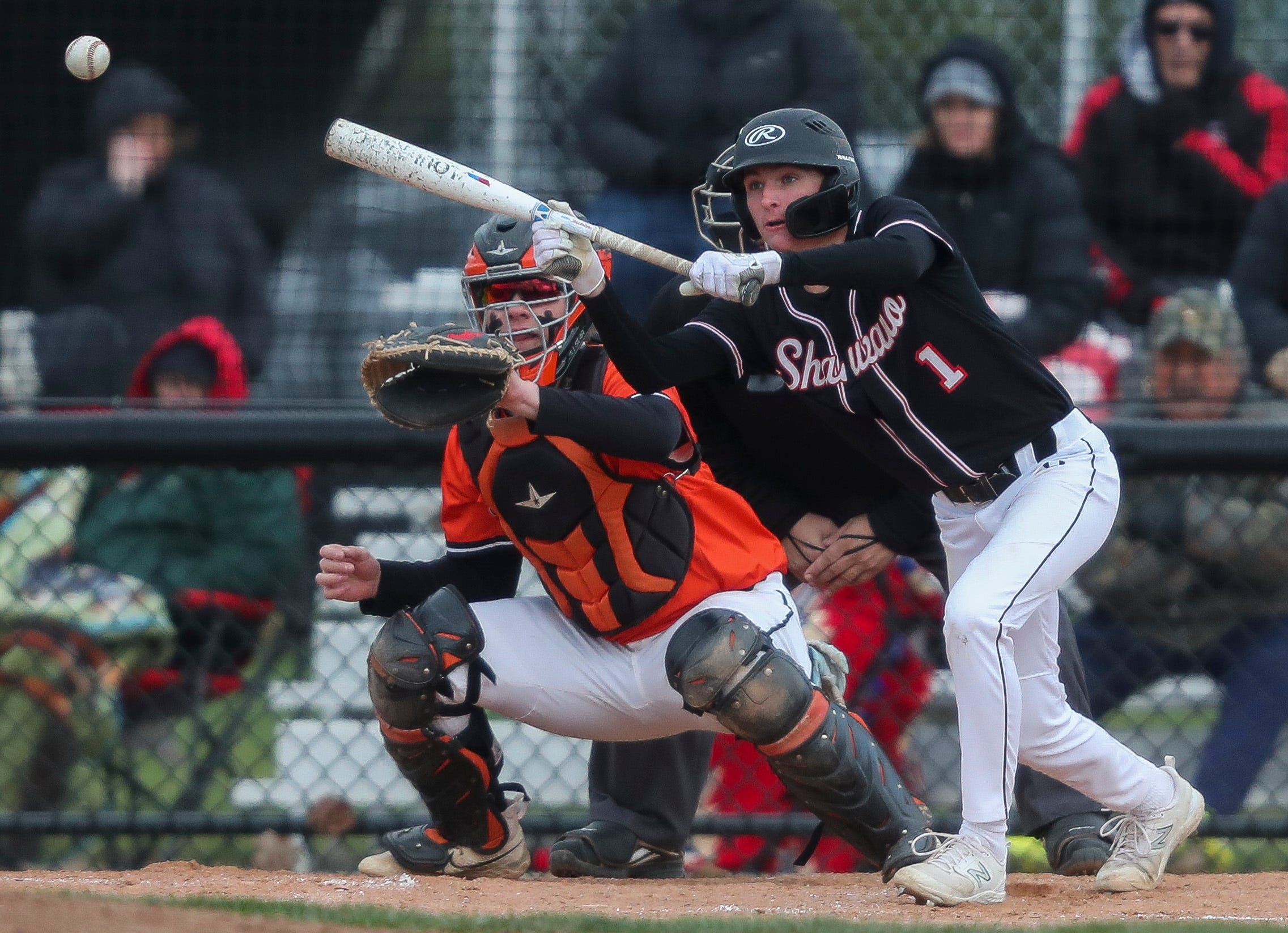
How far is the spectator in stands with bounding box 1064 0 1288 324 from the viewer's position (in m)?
5.07

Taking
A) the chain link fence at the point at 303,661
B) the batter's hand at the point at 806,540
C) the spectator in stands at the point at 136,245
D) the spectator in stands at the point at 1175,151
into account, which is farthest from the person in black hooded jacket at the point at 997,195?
the spectator in stands at the point at 136,245

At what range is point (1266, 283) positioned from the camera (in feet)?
15.8

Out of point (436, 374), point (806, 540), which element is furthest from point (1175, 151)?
point (436, 374)

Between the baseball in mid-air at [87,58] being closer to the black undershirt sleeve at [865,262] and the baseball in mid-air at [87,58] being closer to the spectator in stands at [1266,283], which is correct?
the black undershirt sleeve at [865,262]

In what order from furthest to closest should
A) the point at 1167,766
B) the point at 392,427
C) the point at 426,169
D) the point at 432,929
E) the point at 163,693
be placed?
the point at 163,693 → the point at 392,427 → the point at 1167,766 → the point at 426,169 → the point at 432,929

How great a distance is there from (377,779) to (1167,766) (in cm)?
235

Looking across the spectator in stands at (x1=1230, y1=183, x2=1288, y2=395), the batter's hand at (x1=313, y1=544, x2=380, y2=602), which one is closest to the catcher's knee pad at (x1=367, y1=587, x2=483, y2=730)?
the batter's hand at (x1=313, y1=544, x2=380, y2=602)

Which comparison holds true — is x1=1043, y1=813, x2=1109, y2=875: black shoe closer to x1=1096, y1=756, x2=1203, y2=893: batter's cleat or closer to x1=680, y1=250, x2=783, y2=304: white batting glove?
x1=1096, y1=756, x2=1203, y2=893: batter's cleat

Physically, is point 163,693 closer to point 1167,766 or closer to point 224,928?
point 224,928

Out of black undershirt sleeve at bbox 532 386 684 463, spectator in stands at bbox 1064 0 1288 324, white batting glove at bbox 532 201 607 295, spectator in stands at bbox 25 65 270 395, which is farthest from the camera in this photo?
spectator in stands at bbox 25 65 270 395

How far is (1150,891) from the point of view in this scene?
10.8ft

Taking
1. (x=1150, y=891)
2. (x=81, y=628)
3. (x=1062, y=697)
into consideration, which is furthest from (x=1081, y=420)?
(x=81, y=628)

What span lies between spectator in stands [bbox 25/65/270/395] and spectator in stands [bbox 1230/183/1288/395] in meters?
2.88

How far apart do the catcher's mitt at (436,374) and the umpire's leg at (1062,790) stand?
137cm
